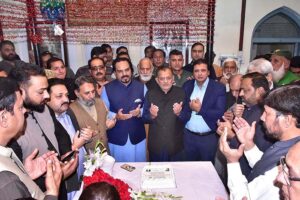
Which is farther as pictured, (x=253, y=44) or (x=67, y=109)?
(x=253, y=44)

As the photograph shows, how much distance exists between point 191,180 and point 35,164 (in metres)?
1.24

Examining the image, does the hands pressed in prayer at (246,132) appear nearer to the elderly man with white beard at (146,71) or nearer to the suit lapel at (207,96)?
the suit lapel at (207,96)

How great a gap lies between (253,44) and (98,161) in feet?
18.5

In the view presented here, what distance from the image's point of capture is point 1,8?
5051mm

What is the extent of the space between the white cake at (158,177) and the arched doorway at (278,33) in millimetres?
5064

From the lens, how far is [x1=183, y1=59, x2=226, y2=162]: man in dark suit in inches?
133

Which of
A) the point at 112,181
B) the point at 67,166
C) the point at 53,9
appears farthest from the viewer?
the point at 53,9

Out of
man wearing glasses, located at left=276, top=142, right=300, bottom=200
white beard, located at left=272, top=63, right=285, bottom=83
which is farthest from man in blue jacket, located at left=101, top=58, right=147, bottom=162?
man wearing glasses, located at left=276, top=142, right=300, bottom=200

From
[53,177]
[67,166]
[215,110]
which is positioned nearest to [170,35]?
[215,110]

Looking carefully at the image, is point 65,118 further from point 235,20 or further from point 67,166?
point 235,20

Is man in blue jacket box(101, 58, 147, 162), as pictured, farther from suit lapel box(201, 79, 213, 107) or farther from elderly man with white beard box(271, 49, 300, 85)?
elderly man with white beard box(271, 49, 300, 85)

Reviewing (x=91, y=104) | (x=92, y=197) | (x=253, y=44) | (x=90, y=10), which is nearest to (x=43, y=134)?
(x=91, y=104)

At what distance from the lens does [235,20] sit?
6.08 metres

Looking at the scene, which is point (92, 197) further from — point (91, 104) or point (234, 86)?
point (234, 86)
